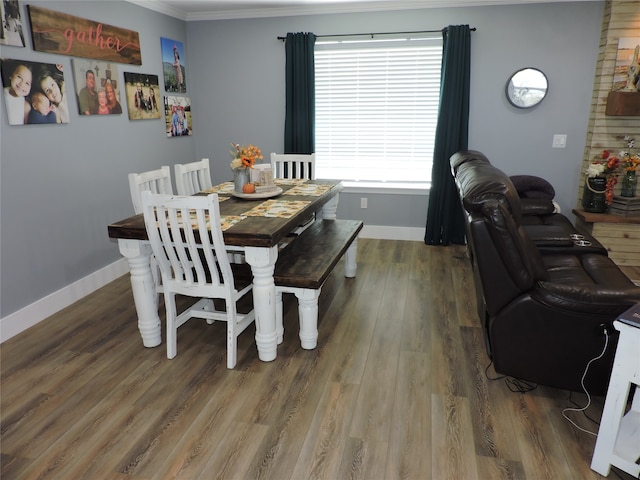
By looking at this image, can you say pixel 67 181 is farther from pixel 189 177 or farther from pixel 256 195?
pixel 256 195

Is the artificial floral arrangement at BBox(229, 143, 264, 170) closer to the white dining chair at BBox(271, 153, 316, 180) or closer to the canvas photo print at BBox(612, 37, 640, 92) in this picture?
the white dining chair at BBox(271, 153, 316, 180)

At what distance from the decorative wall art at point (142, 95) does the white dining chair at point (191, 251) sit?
1959 millimetres

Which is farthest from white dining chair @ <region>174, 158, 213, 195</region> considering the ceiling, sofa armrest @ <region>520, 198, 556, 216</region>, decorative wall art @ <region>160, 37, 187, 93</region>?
sofa armrest @ <region>520, 198, 556, 216</region>

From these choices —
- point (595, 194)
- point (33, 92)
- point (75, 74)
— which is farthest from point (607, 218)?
point (33, 92)

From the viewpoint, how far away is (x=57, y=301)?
335 centimetres

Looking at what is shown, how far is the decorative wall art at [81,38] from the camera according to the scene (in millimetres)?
3072

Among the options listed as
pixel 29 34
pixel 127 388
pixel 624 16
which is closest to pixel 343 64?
pixel 624 16

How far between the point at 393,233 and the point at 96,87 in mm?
3242

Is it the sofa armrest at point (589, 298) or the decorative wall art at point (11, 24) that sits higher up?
the decorative wall art at point (11, 24)

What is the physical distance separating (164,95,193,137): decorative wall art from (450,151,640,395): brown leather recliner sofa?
3.46m

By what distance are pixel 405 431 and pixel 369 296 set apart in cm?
A: 156

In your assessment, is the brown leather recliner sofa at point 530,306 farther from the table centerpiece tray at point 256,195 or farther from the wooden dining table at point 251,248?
the table centerpiece tray at point 256,195

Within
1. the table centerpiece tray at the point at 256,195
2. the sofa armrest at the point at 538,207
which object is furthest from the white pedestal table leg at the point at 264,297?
the sofa armrest at the point at 538,207

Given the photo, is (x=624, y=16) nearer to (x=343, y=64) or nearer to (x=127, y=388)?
(x=343, y=64)
